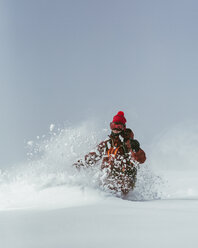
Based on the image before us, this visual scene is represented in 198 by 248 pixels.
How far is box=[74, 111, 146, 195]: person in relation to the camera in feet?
12.8

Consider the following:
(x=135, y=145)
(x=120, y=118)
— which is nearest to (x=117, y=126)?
(x=120, y=118)

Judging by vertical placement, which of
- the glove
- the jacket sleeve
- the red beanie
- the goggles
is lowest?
the jacket sleeve

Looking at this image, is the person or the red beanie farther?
the red beanie

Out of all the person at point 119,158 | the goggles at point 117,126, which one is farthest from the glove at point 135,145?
the goggles at point 117,126

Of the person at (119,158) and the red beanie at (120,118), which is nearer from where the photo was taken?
the person at (119,158)

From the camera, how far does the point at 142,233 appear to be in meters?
1.74

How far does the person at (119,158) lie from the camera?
3.90m

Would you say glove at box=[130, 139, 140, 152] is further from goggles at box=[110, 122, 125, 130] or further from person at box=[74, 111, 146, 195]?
goggles at box=[110, 122, 125, 130]

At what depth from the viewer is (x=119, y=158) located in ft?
13.3

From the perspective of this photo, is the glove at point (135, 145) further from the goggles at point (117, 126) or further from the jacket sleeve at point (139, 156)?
the goggles at point (117, 126)

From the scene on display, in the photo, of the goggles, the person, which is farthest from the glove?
the goggles

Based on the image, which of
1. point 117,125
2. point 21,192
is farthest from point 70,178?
point 117,125

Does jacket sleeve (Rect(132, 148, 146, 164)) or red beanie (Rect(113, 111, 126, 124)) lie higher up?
red beanie (Rect(113, 111, 126, 124))

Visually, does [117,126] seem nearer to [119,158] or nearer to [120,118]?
[120,118]
